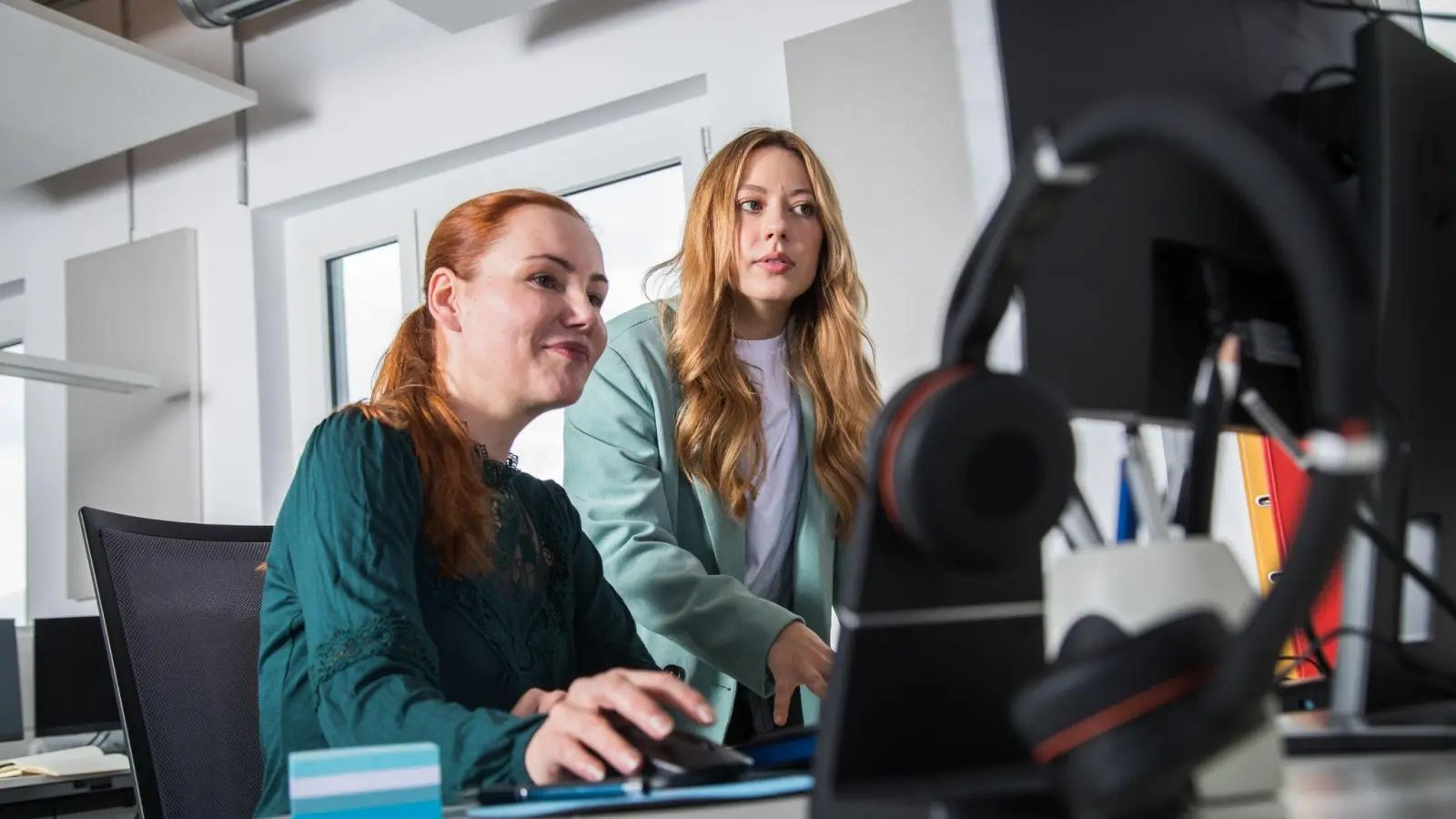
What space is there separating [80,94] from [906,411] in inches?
153

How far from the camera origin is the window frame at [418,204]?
347 cm

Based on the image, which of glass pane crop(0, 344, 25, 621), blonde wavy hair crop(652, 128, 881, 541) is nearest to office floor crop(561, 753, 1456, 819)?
blonde wavy hair crop(652, 128, 881, 541)

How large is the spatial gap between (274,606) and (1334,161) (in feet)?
3.40

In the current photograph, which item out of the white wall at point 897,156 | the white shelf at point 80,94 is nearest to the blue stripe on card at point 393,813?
the white wall at point 897,156

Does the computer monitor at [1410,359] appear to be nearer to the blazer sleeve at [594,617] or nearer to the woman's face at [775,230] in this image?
the blazer sleeve at [594,617]

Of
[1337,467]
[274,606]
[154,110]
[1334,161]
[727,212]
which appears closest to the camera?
[1337,467]

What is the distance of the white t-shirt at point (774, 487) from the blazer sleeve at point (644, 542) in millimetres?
127

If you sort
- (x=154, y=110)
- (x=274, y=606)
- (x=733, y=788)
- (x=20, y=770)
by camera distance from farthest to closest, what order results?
1. (x=154, y=110)
2. (x=20, y=770)
3. (x=274, y=606)
4. (x=733, y=788)

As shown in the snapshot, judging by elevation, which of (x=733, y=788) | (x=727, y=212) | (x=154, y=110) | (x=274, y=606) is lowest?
(x=733, y=788)

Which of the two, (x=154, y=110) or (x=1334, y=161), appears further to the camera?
(x=154, y=110)

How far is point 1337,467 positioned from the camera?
1.17 feet

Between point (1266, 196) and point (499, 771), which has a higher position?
point (1266, 196)

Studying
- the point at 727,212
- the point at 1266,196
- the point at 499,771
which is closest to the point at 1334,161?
the point at 1266,196

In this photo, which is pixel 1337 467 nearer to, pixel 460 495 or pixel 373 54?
pixel 460 495
